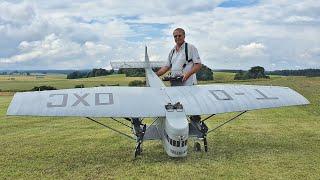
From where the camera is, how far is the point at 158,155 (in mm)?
9328

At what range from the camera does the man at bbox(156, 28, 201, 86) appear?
31.8 ft

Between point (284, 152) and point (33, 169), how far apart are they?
203 inches

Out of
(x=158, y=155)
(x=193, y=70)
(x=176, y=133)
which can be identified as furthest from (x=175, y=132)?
(x=193, y=70)

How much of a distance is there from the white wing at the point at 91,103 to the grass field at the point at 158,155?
1.03 metres

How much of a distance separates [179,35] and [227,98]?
1.75 metres

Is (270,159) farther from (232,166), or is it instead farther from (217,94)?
(217,94)

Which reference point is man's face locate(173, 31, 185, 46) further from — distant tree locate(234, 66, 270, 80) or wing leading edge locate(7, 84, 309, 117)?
distant tree locate(234, 66, 270, 80)

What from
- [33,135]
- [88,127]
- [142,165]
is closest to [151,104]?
[142,165]

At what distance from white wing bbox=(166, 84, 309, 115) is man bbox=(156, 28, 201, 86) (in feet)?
1.04

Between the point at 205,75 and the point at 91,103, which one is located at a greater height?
the point at 91,103

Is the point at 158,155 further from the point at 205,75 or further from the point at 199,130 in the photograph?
the point at 205,75

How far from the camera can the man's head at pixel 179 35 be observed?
9.70 meters

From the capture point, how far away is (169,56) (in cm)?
1033

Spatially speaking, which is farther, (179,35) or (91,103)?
(179,35)
